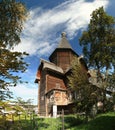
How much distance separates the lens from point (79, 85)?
102 feet

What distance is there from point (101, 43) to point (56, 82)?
56.3 feet

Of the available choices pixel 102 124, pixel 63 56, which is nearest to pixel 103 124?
pixel 102 124

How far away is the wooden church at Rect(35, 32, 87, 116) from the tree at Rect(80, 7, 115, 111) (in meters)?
9.38

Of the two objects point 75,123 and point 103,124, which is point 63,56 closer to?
point 75,123

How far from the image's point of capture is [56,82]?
46.9 meters

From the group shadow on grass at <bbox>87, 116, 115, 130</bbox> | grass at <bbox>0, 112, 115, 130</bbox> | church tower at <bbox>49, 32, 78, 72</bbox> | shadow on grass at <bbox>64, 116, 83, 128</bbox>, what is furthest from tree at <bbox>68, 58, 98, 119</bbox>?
church tower at <bbox>49, 32, 78, 72</bbox>

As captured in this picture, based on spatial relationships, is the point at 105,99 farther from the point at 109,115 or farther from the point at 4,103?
the point at 4,103

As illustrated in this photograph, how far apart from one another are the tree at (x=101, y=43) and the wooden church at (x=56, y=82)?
938 cm

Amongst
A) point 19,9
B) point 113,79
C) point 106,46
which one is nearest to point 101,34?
point 106,46

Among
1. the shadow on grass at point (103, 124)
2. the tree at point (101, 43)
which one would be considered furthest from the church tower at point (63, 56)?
the shadow on grass at point (103, 124)

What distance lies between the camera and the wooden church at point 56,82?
1673 inches

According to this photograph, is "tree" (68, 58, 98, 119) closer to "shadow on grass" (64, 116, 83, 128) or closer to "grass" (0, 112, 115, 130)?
"shadow on grass" (64, 116, 83, 128)

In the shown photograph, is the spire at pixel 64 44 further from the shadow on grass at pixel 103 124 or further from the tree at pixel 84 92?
the shadow on grass at pixel 103 124

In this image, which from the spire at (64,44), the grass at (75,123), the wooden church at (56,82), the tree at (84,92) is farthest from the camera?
the spire at (64,44)
